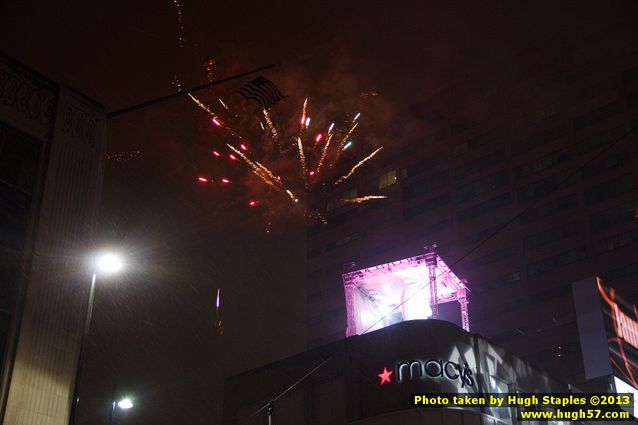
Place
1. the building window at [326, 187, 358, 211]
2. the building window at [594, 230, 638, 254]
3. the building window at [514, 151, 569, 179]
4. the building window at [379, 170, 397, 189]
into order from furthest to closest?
the building window at [326, 187, 358, 211]
the building window at [379, 170, 397, 189]
the building window at [514, 151, 569, 179]
the building window at [594, 230, 638, 254]

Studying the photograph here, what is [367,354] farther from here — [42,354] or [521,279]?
[521,279]

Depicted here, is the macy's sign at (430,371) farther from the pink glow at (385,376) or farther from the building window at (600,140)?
the building window at (600,140)

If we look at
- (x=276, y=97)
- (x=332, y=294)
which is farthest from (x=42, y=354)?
(x=332, y=294)

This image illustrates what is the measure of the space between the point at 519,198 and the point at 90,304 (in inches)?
3039

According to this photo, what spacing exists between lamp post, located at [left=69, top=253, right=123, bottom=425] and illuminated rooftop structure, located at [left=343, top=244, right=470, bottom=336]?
24669 mm

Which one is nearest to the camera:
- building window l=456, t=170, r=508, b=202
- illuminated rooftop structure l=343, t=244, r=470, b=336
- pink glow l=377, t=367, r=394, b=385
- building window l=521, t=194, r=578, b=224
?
pink glow l=377, t=367, r=394, b=385

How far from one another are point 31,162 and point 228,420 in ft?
85.5

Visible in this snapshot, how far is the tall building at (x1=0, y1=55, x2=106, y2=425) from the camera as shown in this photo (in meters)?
18.7

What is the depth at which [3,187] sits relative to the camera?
20.0 metres

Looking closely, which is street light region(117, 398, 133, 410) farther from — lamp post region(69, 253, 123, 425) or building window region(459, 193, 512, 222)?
building window region(459, 193, 512, 222)

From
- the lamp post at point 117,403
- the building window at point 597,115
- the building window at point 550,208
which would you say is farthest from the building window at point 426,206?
the lamp post at point 117,403

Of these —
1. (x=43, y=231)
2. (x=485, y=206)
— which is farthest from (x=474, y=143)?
(x=43, y=231)

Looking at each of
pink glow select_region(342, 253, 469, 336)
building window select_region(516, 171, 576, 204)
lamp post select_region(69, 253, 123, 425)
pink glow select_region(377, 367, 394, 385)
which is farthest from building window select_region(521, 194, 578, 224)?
lamp post select_region(69, 253, 123, 425)

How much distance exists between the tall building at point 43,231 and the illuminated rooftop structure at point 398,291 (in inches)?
939
